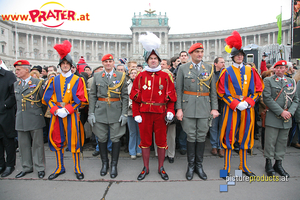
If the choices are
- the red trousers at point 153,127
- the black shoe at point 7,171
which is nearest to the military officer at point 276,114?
the red trousers at point 153,127

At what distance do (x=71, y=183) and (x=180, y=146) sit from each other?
305 centimetres

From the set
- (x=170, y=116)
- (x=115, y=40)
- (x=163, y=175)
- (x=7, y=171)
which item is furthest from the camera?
(x=115, y=40)

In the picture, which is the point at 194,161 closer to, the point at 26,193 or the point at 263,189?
the point at 263,189

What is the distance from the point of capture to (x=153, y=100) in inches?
146

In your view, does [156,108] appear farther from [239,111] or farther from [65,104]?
[65,104]

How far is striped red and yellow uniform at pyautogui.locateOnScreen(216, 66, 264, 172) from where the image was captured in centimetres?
381

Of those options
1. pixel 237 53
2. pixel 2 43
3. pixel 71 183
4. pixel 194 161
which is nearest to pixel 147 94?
pixel 194 161

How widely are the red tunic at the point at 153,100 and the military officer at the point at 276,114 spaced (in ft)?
7.05

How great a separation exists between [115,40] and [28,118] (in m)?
64.7

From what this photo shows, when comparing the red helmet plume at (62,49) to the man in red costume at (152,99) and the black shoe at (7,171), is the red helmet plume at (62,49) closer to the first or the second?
the man in red costume at (152,99)

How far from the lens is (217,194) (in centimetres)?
320

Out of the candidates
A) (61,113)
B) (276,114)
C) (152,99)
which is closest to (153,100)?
(152,99)

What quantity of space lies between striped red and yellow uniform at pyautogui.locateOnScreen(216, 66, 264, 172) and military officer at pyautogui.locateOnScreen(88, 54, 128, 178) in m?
2.16

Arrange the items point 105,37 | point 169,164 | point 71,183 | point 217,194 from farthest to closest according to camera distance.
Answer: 1. point 105,37
2. point 169,164
3. point 71,183
4. point 217,194
